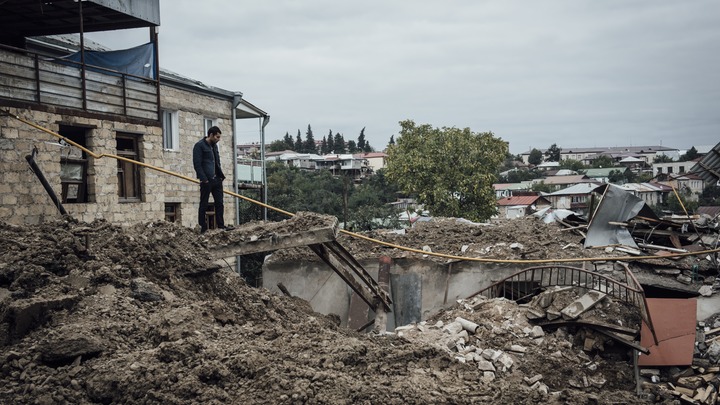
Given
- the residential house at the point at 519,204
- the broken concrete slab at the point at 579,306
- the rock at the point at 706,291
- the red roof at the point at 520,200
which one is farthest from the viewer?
the red roof at the point at 520,200

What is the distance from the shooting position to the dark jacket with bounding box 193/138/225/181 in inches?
381

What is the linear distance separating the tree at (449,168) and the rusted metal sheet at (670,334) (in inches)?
940

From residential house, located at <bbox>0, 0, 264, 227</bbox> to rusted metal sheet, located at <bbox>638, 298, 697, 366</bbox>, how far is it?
916 cm

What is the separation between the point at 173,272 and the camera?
7707 mm

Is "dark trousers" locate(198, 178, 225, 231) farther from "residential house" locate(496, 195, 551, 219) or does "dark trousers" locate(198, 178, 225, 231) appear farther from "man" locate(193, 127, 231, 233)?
"residential house" locate(496, 195, 551, 219)

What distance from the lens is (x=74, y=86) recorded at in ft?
44.0

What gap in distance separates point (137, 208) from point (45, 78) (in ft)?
13.6

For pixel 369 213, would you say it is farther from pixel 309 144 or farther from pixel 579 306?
pixel 309 144

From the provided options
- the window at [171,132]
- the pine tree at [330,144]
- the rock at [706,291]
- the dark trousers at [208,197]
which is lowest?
the rock at [706,291]

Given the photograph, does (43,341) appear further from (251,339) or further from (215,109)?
(215,109)

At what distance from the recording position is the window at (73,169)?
1364 cm

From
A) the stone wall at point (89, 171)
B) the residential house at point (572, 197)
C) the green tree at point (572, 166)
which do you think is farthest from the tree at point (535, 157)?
the stone wall at point (89, 171)

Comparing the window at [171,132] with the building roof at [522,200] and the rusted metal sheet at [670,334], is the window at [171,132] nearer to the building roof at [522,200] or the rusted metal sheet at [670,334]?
the rusted metal sheet at [670,334]

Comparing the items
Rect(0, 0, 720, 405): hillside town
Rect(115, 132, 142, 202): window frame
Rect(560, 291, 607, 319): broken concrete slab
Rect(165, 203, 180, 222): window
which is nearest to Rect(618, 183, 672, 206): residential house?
Rect(0, 0, 720, 405): hillside town
